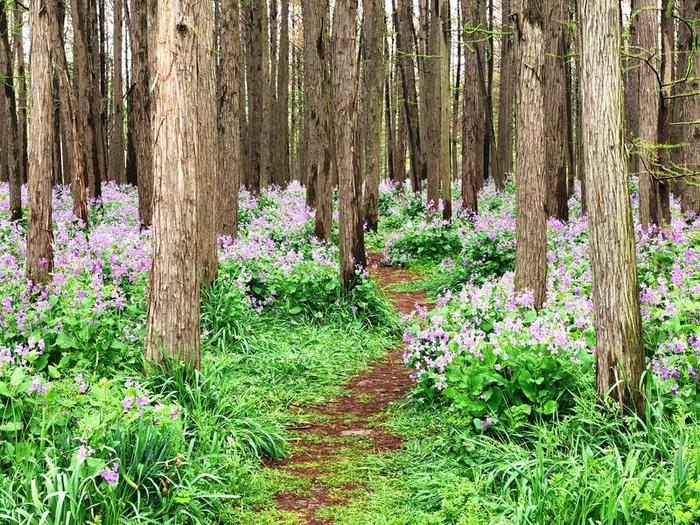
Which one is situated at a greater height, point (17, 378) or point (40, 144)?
point (40, 144)

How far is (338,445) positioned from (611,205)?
9.10 feet

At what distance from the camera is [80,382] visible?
4.56 m

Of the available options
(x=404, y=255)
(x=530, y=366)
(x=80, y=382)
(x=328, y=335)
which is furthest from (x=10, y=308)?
(x=404, y=255)

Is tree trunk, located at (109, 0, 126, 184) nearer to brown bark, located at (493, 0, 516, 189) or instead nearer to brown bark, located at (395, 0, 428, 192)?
brown bark, located at (395, 0, 428, 192)

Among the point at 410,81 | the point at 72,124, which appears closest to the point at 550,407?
the point at 72,124

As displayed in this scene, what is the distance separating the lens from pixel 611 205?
13.4 feet

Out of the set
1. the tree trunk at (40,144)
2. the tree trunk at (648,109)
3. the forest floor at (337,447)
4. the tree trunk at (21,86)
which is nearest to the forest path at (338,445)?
the forest floor at (337,447)

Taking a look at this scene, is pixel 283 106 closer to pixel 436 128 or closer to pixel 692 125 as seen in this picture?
pixel 436 128

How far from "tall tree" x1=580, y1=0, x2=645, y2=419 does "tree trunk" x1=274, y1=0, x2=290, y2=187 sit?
59.7 ft

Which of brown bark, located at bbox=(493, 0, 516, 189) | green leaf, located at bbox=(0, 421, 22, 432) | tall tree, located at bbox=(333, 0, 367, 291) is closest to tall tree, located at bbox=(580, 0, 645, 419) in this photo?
green leaf, located at bbox=(0, 421, 22, 432)

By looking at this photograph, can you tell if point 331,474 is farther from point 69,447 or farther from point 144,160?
point 144,160

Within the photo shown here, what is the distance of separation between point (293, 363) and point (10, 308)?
9.30 ft

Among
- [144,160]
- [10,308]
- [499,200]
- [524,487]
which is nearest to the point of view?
[524,487]

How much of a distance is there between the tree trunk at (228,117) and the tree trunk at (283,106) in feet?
35.5
